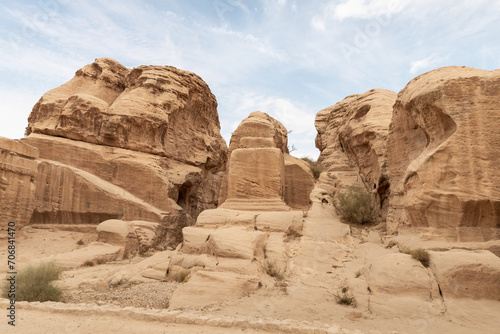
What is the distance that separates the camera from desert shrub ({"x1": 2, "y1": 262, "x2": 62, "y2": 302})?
7.48 meters

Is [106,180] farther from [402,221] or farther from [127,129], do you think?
[402,221]

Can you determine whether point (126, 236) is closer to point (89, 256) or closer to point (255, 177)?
point (89, 256)

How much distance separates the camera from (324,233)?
35.9ft

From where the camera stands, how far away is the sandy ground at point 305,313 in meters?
5.32

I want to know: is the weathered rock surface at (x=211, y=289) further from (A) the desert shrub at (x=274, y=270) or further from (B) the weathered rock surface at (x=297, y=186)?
(B) the weathered rock surface at (x=297, y=186)

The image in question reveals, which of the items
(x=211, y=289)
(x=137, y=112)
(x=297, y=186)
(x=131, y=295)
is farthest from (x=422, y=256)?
(x=137, y=112)

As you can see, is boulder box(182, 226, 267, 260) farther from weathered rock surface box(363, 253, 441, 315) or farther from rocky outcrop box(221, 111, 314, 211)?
weathered rock surface box(363, 253, 441, 315)

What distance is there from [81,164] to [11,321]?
12.9 m

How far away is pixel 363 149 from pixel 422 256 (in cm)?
808

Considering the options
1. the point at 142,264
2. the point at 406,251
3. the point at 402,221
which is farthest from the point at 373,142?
the point at 142,264

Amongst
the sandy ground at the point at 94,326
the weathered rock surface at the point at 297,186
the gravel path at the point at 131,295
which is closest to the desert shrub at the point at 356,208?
the weathered rock surface at the point at 297,186

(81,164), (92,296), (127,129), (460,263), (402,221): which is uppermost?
(127,129)

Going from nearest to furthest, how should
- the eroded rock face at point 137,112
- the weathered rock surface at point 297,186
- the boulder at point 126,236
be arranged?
1. the boulder at point 126,236
2. the weathered rock surface at point 297,186
3. the eroded rock face at point 137,112

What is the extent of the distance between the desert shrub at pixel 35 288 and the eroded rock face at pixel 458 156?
942 cm
